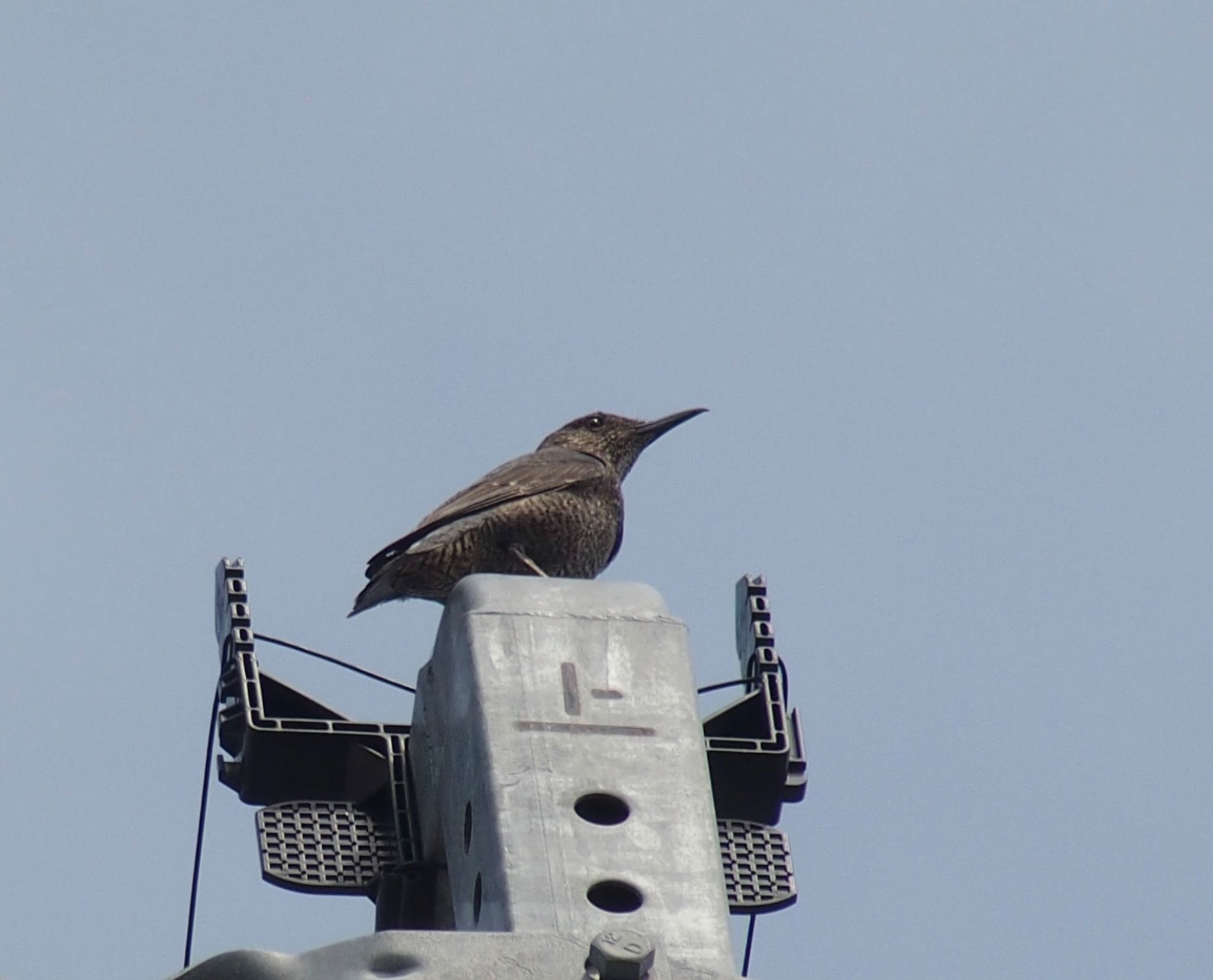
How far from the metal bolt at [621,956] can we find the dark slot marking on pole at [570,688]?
142 centimetres

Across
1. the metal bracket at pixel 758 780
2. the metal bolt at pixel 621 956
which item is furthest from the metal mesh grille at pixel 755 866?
the metal bolt at pixel 621 956

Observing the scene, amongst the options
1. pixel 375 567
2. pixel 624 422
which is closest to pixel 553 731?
pixel 375 567

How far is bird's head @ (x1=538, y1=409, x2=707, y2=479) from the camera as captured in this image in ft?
39.6

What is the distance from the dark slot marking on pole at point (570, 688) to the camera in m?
6.80

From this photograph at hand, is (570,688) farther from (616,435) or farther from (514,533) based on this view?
(616,435)

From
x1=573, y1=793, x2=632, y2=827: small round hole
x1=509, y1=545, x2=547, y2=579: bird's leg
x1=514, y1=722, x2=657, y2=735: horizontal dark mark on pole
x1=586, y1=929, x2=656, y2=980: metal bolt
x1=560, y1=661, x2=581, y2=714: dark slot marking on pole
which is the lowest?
x1=586, y1=929, x2=656, y2=980: metal bolt

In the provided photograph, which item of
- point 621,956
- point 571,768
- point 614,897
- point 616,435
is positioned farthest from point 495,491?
point 621,956

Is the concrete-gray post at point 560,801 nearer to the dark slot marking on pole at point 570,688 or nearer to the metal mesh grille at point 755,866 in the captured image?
the dark slot marking on pole at point 570,688

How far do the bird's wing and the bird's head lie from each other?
1.64 feet

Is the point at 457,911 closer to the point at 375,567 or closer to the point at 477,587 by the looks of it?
the point at 477,587

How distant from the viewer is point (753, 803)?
7992 millimetres

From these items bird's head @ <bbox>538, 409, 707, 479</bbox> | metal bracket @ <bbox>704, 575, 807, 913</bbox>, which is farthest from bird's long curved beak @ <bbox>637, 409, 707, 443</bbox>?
metal bracket @ <bbox>704, 575, 807, 913</bbox>

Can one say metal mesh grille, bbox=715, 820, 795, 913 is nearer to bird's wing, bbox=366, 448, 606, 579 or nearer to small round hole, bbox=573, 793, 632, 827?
small round hole, bbox=573, 793, 632, 827

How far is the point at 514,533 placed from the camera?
34.8 ft
